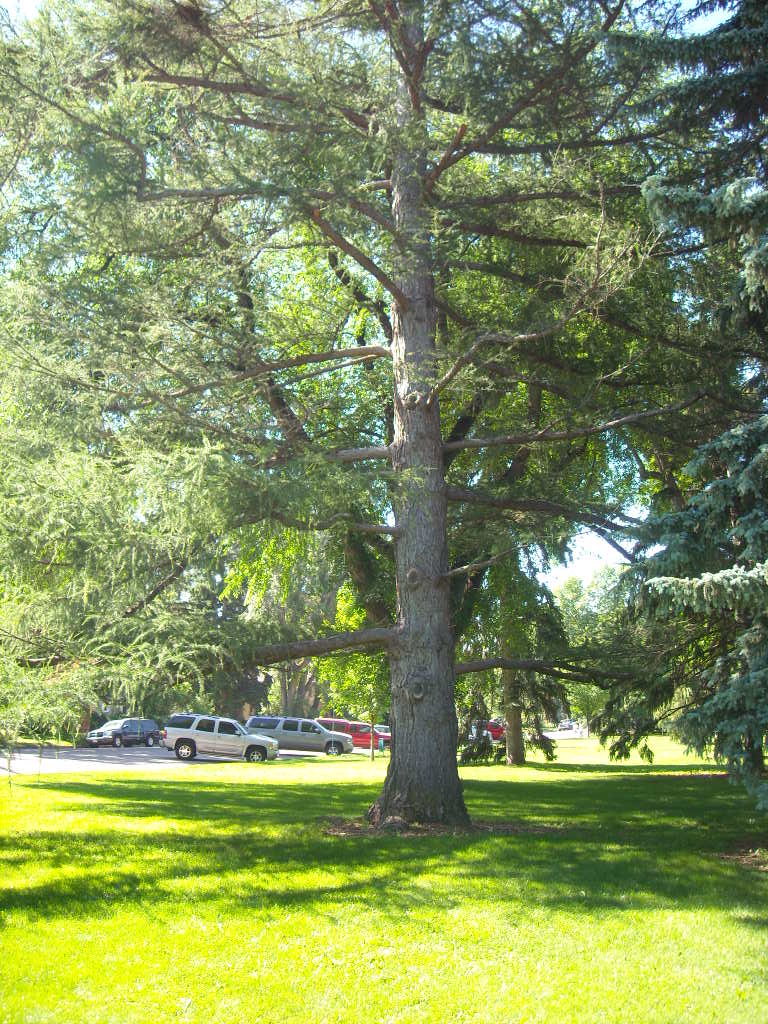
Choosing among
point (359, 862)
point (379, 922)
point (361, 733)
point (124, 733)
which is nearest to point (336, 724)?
point (361, 733)

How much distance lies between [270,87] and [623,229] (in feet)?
13.7

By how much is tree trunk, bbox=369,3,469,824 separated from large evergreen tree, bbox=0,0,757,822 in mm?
37

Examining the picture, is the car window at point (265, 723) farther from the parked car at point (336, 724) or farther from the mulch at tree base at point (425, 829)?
the mulch at tree base at point (425, 829)

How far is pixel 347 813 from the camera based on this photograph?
42.6 ft

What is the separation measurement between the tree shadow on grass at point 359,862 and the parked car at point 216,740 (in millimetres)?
17564

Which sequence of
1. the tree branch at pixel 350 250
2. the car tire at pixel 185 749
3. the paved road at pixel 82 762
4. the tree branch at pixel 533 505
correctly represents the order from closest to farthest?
the tree branch at pixel 350 250 < the tree branch at pixel 533 505 < the paved road at pixel 82 762 < the car tire at pixel 185 749

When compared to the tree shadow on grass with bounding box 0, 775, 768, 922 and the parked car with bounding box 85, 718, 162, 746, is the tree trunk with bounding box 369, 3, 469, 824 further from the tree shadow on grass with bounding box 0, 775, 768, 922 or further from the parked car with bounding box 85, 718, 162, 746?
the parked car with bounding box 85, 718, 162, 746

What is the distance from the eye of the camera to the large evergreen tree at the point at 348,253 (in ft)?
29.7

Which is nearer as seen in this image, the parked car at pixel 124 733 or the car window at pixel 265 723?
the parked car at pixel 124 733

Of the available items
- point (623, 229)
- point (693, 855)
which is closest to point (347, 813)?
point (693, 855)

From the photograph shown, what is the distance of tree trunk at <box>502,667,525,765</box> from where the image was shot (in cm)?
2452

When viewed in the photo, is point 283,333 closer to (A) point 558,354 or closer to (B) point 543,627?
(A) point 558,354

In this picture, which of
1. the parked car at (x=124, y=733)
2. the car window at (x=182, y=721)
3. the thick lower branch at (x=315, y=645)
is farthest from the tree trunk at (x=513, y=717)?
the parked car at (x=124, y=733)

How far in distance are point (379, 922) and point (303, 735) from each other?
35469mm
